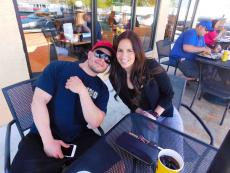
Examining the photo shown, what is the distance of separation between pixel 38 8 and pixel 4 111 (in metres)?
1.38

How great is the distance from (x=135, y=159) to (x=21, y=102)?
0.96 m

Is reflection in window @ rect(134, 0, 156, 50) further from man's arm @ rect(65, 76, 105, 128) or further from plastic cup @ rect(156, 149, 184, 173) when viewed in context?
plastic cup @ rect(156, 149, 184, 173)

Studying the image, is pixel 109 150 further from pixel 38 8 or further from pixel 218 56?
pixel 218 56

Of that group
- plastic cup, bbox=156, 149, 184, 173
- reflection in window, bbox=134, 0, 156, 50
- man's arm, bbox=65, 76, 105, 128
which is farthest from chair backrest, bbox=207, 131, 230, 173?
reflection in window, bbox=134, 0, 156, 50

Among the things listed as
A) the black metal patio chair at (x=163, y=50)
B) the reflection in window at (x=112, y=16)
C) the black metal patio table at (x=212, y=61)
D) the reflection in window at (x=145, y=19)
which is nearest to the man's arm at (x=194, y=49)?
the black metal patio table at (x=212, y=61)

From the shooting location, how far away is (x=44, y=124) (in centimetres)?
124

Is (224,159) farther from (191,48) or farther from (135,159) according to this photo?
(191,48)

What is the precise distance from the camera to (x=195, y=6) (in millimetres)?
6289

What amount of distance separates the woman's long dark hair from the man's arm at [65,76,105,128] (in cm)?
34

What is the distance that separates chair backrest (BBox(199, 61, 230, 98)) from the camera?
2350 millimetres

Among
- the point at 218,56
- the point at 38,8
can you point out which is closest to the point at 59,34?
the point at 38,8

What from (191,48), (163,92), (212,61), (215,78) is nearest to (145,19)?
(191,48)

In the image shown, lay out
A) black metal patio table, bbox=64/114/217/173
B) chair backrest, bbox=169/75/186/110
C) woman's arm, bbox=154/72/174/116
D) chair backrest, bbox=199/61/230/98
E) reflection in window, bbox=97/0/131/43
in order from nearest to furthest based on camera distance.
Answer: black metal patio table, bbox=64/114/217/173
woman's arm, bbox=154/72/174/116
chair backrest, bbox=169/75/186/110
chair backrest, bbox=199/61/230/98
reflection in window, bbox=97/0/131/43

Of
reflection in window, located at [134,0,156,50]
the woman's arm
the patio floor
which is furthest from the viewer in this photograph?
reflection in window, located at [134,0,156,50]
